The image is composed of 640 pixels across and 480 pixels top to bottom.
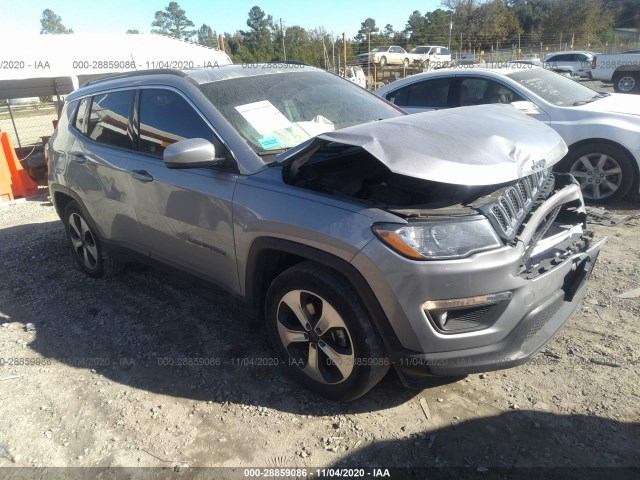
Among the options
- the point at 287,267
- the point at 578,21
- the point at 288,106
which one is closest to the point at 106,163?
the point at 288,106

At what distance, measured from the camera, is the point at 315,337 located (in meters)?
2.62

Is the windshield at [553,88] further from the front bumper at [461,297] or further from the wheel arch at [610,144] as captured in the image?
the front bumper at [461,297]

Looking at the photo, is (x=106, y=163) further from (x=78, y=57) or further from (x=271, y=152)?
(x=78, y=57)

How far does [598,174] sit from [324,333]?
15.2ft

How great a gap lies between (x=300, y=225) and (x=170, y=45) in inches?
364

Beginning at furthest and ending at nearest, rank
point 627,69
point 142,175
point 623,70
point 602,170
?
point 623,70 → point 627,69 → point 602,170 → point 142,175

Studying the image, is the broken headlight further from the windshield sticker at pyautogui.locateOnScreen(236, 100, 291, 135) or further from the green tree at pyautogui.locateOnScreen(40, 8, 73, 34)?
the green tree at pyautogui.locateOnScreen(40, 8, 73, 34)

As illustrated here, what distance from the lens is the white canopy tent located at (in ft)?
26.8

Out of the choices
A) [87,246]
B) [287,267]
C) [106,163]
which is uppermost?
[106,163]

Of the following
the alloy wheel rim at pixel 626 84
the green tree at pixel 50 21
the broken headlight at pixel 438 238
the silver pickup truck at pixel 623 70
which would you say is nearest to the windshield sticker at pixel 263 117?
the broken headlight at pixel 438 238

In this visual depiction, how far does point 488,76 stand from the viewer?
246 inches

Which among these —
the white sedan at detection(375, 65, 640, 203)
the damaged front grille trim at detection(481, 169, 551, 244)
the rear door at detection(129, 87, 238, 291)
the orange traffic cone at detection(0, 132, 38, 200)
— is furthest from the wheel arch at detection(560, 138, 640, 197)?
the orange traffic cone at detection(0, 132, 38, 200)

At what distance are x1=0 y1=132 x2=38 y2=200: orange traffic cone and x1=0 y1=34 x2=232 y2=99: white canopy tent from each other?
1137 millimetres

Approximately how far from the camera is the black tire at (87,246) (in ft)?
14.3
